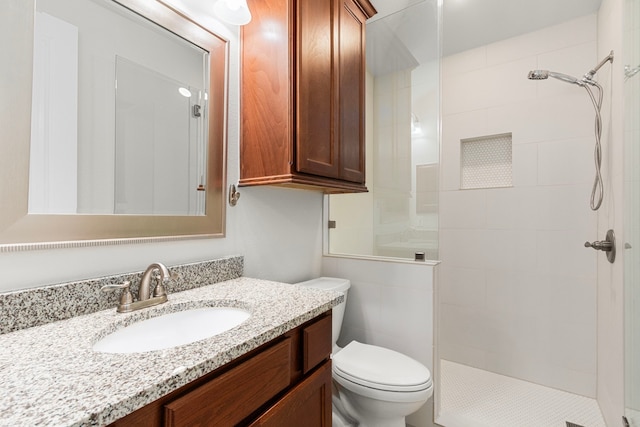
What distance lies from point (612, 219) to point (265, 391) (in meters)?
1.77

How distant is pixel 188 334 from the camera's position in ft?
2.96

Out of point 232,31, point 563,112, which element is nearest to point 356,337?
point 232,31

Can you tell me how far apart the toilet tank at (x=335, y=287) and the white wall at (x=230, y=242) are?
9 centimetres

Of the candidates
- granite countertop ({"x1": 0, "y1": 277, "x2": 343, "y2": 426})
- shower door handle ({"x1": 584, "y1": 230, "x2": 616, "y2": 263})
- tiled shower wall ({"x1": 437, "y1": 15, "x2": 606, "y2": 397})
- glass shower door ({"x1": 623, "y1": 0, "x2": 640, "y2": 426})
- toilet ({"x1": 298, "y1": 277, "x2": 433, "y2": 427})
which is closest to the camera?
granite countertop ({"x1": 0, "y1": 277, "x2": 343, "y2": 426})

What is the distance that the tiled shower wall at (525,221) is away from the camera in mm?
1854

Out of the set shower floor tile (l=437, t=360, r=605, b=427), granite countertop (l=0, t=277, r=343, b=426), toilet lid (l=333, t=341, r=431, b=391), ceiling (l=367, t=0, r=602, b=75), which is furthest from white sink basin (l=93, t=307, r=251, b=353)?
ceiling (l=367, t=0, r=602, b=75)

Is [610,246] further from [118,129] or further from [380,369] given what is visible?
[118,129]

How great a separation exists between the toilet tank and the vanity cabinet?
64cm

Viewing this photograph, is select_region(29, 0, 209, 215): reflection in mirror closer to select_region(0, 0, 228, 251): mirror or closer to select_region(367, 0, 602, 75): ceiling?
select_region(0, 0, 228, 251): mirror

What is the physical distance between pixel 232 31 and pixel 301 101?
1.56ft

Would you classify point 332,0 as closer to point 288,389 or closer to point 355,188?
point 355,188

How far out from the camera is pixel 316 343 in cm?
90

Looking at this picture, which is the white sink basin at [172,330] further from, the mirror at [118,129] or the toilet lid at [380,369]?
the toilet lid at [380,369]

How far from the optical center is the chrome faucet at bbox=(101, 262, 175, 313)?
0.86 metres
